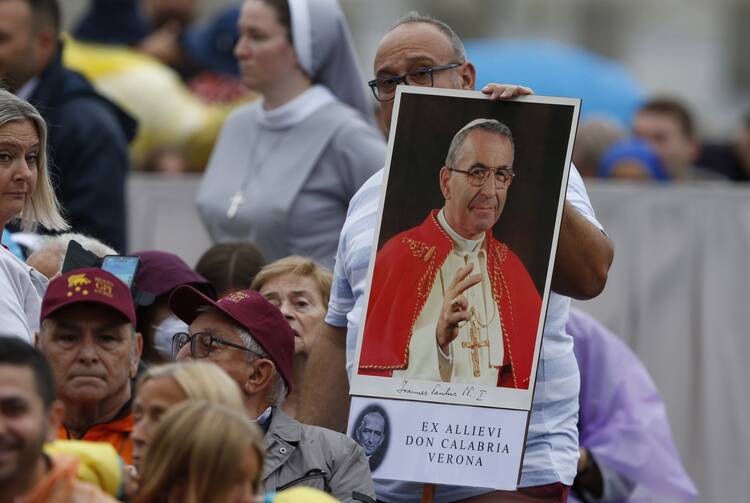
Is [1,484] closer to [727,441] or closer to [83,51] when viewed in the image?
[727,441]

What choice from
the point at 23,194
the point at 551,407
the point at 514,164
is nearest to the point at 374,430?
the point at 551,407

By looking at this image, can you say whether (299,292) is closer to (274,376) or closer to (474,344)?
(274,376)

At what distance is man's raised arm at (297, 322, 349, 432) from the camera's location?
537 cm

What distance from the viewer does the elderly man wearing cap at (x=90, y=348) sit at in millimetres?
4789

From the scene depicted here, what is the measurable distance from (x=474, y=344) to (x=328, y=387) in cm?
97

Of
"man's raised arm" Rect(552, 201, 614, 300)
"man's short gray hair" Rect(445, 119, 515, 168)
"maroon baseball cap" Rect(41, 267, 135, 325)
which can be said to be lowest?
"maroon baseball cap" Rect(41, 267, 135, 325)

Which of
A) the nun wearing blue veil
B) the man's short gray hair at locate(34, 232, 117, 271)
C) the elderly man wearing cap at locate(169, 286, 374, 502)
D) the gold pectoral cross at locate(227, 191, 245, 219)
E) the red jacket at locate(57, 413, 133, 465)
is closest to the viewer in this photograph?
the elderly man wearing cap at locate(169, 286, 374, 502)

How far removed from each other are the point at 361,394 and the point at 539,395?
537mm

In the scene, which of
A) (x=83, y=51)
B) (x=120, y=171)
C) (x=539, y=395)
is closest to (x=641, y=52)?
(x=83, y=51)

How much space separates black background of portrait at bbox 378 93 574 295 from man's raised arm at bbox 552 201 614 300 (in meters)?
0.09

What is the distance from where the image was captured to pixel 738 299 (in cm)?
837

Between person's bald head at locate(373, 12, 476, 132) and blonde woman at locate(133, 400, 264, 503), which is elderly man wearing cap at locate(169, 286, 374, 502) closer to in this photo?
person's bald head at locate(373, 12, 476, 132)

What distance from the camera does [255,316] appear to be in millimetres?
4996

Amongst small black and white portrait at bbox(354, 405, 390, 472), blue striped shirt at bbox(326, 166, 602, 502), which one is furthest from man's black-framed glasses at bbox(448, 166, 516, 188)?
small black and white portrait at bbox(354, 405, 390, 472)
